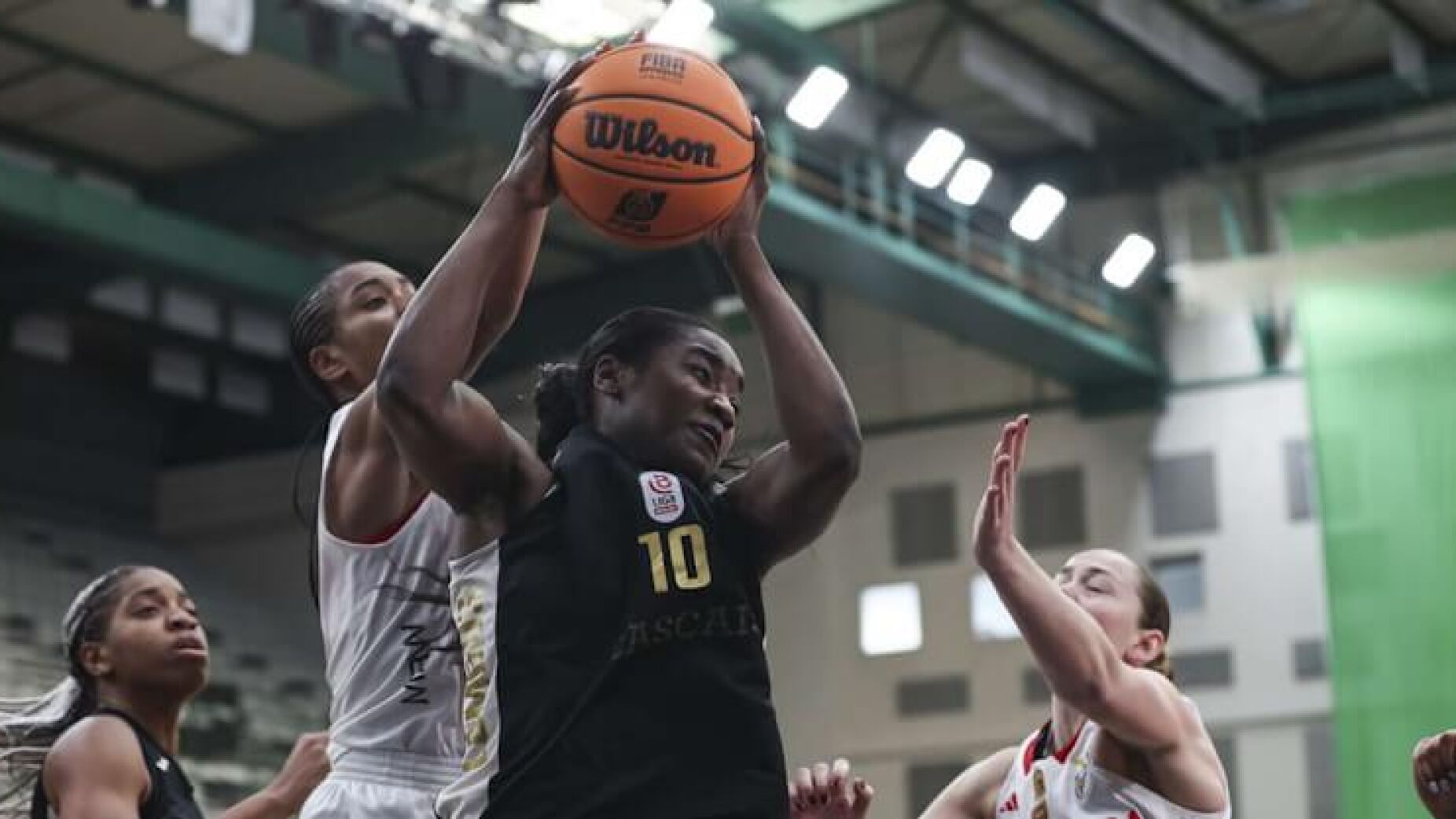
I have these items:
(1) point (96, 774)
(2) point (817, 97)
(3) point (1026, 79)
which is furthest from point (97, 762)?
(3) point (1026, 79)

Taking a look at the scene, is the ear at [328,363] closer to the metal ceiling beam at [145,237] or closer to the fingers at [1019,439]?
the fingers at [1019,439]

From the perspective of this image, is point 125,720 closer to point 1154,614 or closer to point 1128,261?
point 1154,614

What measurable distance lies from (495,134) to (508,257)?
12.0 metres

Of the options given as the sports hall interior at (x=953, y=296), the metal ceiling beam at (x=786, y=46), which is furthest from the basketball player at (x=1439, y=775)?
the metal ceiling beam at (x=786, y=46)

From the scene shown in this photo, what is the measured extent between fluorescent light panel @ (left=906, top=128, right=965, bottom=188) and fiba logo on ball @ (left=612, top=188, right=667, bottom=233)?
13.1 meters

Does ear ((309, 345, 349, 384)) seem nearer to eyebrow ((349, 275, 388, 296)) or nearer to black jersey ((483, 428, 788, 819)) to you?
eyebrow ((349, 275, 388, 296))

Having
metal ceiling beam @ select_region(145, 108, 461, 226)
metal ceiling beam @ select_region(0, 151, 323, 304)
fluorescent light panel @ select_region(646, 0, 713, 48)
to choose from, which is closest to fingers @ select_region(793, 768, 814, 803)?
fluorescent light panel @ select_region(646, 0, 713, 48)

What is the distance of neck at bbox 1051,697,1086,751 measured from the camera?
178 inches

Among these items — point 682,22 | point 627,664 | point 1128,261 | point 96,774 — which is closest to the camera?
point 627,664

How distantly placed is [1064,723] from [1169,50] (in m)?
13.1

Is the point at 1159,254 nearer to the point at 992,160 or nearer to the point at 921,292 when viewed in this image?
the point at 992,160

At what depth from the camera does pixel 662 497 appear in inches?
131

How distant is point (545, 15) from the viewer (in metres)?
→ 14.3

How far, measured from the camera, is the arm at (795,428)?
341 cm
